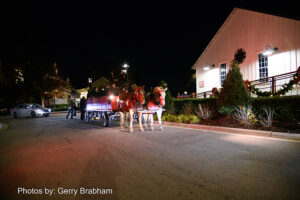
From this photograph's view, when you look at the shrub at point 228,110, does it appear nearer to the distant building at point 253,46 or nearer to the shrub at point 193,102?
the shrub at point 193,102

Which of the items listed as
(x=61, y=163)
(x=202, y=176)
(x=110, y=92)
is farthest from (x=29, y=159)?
(x=110, y=92)

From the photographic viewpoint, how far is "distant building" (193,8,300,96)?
36.5 ft

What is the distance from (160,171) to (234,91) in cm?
699

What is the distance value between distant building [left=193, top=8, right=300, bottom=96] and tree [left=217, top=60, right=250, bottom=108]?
5.18 meters

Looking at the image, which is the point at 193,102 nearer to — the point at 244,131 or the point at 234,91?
the point at 234,91

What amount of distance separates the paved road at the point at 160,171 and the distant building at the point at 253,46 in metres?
8.78

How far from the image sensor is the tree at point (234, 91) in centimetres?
846

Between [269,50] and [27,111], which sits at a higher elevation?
[269,50]

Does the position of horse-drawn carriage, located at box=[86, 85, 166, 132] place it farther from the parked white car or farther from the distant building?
the parked white car

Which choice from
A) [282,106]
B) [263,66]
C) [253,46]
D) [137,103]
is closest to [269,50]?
[263,66]

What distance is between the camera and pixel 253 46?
13047 mm

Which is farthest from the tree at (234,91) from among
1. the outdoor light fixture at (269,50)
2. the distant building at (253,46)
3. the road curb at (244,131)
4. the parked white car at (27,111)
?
the parked white car at (27,111)

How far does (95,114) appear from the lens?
514 inches

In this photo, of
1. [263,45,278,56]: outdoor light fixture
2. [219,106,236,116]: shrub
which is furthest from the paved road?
[263,45,278,56]: outdoor light fixture
